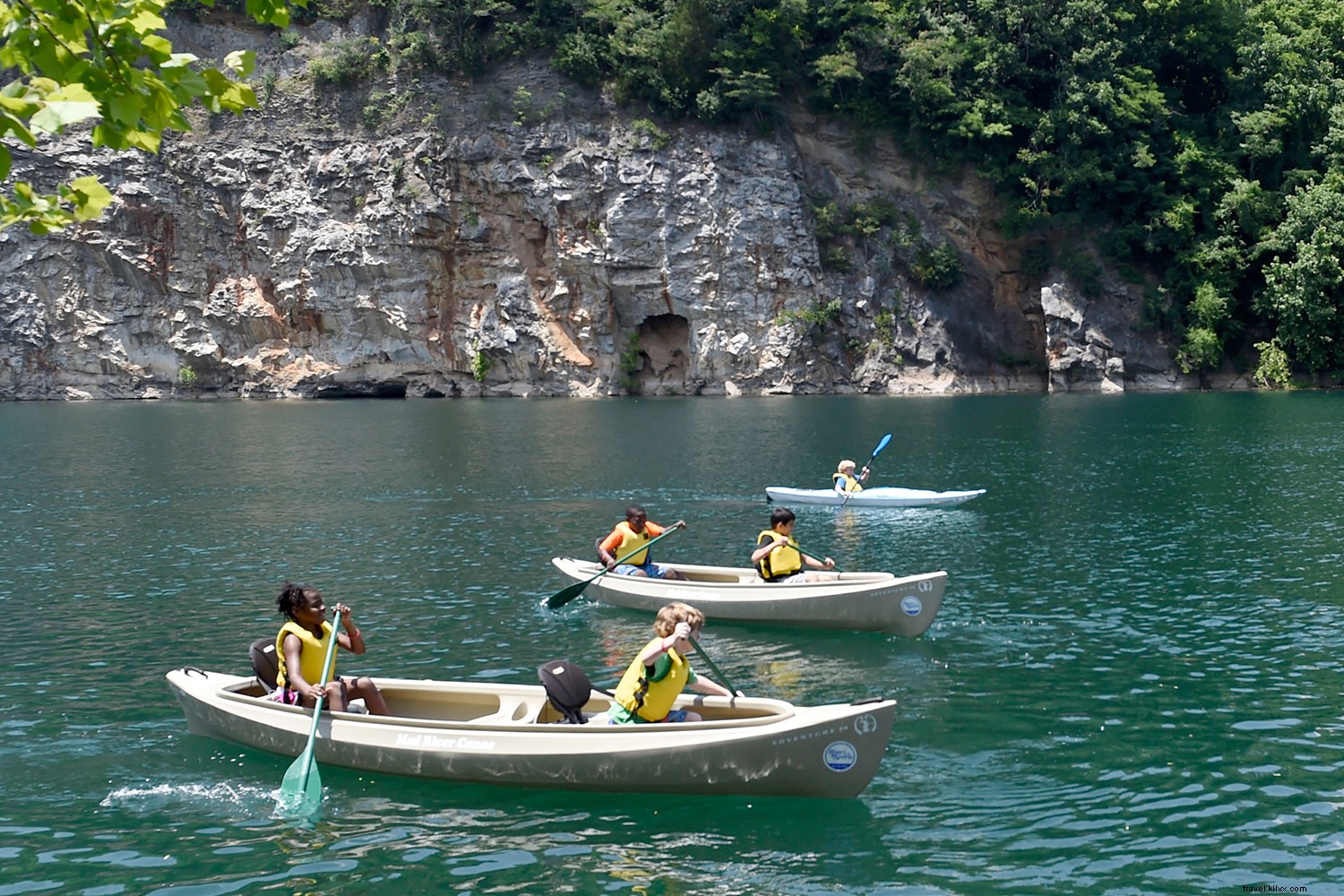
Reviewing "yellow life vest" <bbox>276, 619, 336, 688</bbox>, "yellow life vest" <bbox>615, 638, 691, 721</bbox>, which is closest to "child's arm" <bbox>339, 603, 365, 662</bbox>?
"yellow life vest" <bbox>276, 619, 336, 688</bbox>

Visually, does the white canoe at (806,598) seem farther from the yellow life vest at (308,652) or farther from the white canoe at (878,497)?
the white canoe at (878,497)

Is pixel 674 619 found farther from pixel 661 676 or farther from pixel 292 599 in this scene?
pixel 292 599

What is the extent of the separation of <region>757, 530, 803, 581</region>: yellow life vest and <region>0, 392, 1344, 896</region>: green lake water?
1007 millimetres

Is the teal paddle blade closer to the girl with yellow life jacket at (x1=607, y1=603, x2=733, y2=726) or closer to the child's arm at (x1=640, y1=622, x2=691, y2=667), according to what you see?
the girl with yellow life jacket at (x1=607, y1=603, x2=733, y2=726)

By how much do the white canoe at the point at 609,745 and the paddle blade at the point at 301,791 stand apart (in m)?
0.53

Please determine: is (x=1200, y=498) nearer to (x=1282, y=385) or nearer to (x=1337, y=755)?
(x=1337, y=755)

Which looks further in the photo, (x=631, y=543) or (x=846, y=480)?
(x=846, y=480)

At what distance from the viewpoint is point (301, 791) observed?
11.7 m

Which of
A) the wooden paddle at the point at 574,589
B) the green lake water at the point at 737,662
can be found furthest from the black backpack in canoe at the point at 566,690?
the wooden paddle at the point at 574,589

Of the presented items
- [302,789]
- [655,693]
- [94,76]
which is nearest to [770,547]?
[655,693]

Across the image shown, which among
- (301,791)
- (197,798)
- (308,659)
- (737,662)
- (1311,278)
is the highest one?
(1311,278)

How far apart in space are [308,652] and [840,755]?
596 cm

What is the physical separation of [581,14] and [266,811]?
2774 inches

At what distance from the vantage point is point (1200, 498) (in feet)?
96.4
